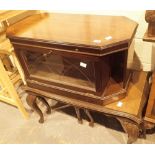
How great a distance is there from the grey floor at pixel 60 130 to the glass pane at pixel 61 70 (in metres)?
0.48

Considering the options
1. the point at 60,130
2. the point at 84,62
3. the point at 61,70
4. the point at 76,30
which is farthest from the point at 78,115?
the point at 76,30

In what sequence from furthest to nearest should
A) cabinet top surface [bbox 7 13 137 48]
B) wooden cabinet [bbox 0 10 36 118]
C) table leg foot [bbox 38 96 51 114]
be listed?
table leg foot [bbox 38 96 51 114] < wooden cabinet [bbox 0 10 36 118] < cabinet top surface [bbox 7 13 137 48]

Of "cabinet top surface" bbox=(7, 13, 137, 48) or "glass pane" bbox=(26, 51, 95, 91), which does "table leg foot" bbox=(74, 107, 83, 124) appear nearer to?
"glass pane" bbox=(26, 51, 95, 91)

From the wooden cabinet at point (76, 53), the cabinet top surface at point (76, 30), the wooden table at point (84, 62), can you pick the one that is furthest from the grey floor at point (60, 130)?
the cabinet top surface at point (76, 30)

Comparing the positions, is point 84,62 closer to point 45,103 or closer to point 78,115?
point 78,115

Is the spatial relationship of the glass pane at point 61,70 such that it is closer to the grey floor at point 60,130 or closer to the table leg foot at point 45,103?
the table leg foot at point 45,103

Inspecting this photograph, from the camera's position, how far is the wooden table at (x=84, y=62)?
34.3 inches

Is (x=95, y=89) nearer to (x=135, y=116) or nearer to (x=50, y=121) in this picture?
(x=135, y=116)

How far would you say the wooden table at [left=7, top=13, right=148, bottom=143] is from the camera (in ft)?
2.85

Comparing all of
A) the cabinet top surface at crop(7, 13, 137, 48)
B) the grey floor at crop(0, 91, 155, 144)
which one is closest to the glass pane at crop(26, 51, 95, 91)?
the cabinet top surface at crop(7, 13, 137, 48)

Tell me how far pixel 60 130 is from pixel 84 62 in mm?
675

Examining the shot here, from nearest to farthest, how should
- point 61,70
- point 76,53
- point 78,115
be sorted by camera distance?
1. point 76,53
2. point 61,70
3. point 78,115

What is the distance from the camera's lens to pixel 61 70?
1.13 m
